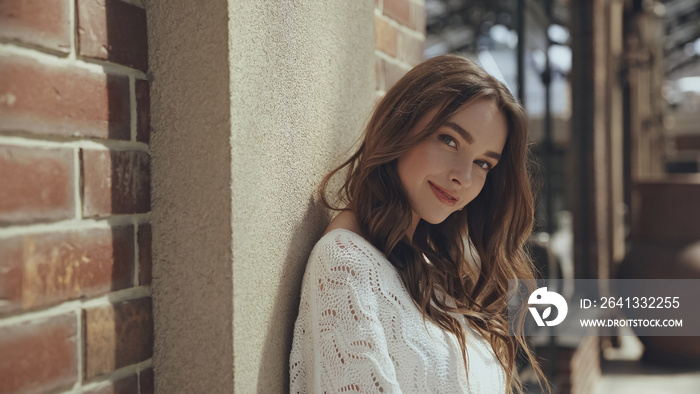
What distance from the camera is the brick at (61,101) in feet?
2.35

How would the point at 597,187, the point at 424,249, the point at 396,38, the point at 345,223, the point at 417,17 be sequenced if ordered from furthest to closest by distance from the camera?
the point at 597,187 < the point at 417,17 < the point at 396,38 < the point at 424,249 < the point at 345,223

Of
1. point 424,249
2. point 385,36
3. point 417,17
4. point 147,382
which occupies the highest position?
point 417,17

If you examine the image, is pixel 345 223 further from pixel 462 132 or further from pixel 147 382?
pixel 147 382

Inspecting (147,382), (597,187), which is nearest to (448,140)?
(147,382)

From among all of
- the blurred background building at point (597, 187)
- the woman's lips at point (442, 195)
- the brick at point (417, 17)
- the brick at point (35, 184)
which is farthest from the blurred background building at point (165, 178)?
the blurred background building at point (597, 187)

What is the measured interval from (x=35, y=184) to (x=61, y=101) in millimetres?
114

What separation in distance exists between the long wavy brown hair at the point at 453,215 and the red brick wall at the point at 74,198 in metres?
0.49

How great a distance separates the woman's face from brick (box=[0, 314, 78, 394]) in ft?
2.52

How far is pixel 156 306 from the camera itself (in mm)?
968

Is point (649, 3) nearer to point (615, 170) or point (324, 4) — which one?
point (615, 170)

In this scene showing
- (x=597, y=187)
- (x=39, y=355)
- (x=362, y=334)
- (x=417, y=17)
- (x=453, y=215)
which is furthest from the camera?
(x=597, y=187)

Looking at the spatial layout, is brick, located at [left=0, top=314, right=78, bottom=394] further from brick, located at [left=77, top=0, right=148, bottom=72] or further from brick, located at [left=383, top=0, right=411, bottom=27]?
brick, located at [left=383, top=0, right=411, bottom=27]

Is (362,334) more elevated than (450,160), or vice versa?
(450,160)

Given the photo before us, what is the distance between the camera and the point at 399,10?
1728 millimetres
